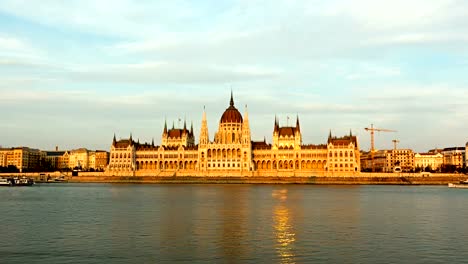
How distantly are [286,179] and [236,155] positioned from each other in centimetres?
2354

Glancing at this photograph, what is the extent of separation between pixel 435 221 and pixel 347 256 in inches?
690

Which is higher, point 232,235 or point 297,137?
point 297,137

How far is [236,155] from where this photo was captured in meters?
148

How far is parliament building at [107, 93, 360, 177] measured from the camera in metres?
142

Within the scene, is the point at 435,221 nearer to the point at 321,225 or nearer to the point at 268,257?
the point at 321,225

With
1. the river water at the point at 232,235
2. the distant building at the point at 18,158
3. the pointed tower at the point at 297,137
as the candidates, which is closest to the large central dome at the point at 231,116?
the pointed tower at the point at 297,137

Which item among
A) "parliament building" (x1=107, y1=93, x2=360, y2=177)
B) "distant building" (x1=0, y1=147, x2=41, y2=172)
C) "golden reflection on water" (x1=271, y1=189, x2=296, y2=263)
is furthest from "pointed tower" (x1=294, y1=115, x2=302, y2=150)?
"golden reflection on water" (x1=271, y1=189, x2=296, y2=263)

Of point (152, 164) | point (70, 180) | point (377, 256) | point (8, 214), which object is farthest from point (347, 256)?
point (152, 164)

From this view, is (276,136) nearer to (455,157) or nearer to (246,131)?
(246,131)

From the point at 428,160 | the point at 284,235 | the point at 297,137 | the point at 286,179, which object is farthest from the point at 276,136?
the point at 284,235

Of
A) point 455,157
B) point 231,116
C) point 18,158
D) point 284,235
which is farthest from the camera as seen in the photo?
point 455,157

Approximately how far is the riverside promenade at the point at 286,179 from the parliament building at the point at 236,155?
3.45 m

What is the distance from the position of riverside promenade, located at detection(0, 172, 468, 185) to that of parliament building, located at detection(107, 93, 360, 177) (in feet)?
11.3

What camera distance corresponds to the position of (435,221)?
137 feet
